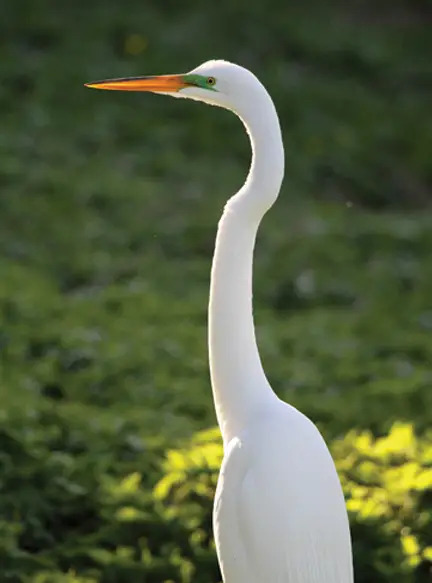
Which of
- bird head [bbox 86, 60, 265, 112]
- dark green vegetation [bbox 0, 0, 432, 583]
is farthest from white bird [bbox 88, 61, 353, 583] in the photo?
dark green vegetation [bbox 0, 0, 432, 583]

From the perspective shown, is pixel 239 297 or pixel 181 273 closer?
pixel 239 297

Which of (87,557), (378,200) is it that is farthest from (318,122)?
(87,557)

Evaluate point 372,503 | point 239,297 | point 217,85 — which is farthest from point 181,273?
point 217,85

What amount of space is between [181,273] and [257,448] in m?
4.75

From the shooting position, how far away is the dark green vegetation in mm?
4305

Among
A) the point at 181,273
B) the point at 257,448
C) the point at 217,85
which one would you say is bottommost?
the point at 257,448

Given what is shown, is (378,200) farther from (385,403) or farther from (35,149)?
(385,403)

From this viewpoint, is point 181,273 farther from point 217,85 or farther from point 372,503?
point 217,85

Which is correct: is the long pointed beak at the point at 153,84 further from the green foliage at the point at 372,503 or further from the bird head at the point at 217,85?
the green foliage at the point at 372,503

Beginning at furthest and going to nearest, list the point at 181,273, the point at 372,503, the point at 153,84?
the point at 181,273 → the point at 372,503 → the point at 153,84

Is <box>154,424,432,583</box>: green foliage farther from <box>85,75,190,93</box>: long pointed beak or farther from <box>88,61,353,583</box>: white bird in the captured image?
<box>85,75,190,93</box>: long pointed beak

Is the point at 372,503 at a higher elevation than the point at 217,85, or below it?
below

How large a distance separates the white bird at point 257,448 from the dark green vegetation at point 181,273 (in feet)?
3.38

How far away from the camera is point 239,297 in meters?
3.15
